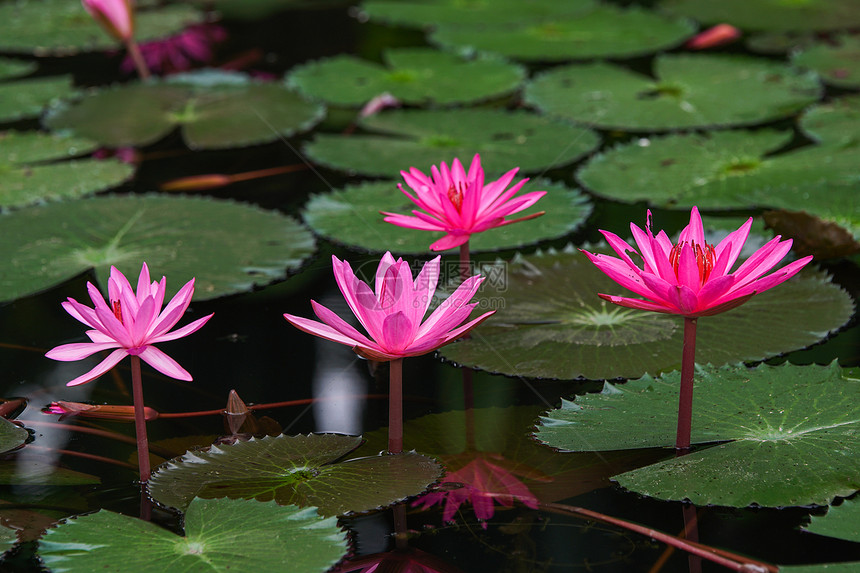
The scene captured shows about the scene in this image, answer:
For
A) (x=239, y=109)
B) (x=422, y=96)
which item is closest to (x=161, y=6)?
(x=239, y=109)

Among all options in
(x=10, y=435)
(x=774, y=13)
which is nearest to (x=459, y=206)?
(x=10, y=435)

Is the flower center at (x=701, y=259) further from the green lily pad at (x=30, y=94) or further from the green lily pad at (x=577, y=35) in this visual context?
the green lily pad at (x=30, y=94)

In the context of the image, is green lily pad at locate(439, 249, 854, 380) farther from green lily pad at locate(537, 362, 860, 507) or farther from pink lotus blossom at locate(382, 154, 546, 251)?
pink lotus blossom at locate(382, 154, 546, 251)

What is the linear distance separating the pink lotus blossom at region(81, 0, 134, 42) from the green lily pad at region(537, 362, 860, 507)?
284 cm

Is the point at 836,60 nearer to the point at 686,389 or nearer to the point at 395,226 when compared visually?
the point at 395,226

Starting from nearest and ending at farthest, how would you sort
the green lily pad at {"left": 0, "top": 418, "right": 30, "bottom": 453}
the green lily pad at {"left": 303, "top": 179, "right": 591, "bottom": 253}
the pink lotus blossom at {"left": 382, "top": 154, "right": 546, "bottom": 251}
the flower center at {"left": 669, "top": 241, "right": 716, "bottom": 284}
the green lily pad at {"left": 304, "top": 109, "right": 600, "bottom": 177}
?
1. the flower center at {"left": 669, "top": 241, "right": 716, "bottom": 284}
2. the green lily pad at {"left": 0, "top": 418, "right": 30, "bottom": 453}
3. the pink lotus blossom at {"left": 382, "top": 154, "right": 546, "bottom": 251}
4. the green lily pad at {"left": 303, "top": 179, "right": 591, "bottom": 253}
5. the green lily pad at {"left": 304, "top": 109, "right": 600, "bottom": 177}

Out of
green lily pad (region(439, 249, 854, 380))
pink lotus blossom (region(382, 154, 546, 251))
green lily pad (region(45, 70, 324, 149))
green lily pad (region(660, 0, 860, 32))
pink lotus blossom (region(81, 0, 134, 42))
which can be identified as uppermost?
green lily pad (region(660, 0, 860, 32))

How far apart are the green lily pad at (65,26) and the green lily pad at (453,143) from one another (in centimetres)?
165

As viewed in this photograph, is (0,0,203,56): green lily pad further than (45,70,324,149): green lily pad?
Yes

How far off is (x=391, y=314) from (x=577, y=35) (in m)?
3.16

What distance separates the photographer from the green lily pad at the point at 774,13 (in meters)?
4.13

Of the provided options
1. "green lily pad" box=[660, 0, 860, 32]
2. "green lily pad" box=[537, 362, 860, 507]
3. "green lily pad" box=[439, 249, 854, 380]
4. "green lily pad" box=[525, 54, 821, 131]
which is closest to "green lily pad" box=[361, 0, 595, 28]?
"green lily pad" box=[660, 0, 860, 32]

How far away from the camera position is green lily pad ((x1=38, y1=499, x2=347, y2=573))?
46.8 inches

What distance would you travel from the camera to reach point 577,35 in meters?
4.12
